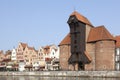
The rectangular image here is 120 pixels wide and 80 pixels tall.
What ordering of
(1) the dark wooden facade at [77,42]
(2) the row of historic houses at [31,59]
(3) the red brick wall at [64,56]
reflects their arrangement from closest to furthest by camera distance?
(1) the dark wooden facade at [77,42]
(3) the red brick wall at [64,56]
(2) the row of historic houses at [31,59]

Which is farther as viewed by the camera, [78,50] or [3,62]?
[3,62]

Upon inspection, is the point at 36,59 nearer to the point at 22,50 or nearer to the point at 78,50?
the point at 22,50

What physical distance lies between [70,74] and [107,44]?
1391 centimetres

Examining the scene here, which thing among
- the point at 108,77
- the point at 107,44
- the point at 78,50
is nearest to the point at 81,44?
the point at 78,50

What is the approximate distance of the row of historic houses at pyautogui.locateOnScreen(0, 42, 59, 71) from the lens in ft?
317

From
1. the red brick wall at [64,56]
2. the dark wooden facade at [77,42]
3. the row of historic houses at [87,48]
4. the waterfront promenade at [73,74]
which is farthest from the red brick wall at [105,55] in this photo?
the waterfront promenade at [73,74]

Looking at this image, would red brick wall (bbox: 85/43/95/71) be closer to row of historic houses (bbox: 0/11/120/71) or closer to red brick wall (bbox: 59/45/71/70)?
row of historic houses (bbox: 0/11/120/71)

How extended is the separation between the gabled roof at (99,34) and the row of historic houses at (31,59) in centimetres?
2126

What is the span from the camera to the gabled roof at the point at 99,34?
233 feet

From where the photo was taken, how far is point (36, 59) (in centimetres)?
10356

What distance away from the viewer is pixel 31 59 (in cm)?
10538

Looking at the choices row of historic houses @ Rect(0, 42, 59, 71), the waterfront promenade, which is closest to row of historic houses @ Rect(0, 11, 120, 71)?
the waterfront promenade

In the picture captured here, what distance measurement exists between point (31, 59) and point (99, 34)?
38.8 metres

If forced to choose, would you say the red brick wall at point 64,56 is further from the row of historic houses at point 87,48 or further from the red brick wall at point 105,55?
the red brick wall at point 105,55
